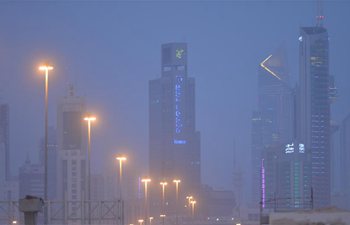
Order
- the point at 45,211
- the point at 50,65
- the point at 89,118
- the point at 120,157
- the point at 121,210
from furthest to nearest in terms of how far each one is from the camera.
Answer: the point at 120,157
the point at 121,210
the point at 89,118
the point at 50,65
the point at 45,211

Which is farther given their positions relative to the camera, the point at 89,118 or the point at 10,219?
the point at 89,118

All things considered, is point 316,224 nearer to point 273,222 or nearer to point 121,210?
point 273,222

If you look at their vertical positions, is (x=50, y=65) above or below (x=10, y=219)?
above

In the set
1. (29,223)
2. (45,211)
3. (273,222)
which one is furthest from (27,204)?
(45,211)

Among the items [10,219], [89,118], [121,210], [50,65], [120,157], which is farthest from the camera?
[120,157]

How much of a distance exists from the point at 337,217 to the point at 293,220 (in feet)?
5.32

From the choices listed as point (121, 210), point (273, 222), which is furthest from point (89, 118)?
point (273, 222)

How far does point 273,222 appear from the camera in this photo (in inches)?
1395

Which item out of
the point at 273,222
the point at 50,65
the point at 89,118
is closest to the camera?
the point at 273,222

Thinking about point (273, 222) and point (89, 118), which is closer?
point (273, 222)

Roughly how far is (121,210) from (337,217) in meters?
49.1

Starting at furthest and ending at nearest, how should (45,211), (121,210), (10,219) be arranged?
(121,210) < (10,219) < (45,211)

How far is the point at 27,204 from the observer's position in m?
32.9

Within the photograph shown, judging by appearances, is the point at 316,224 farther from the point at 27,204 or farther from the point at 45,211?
the point at 45,211
